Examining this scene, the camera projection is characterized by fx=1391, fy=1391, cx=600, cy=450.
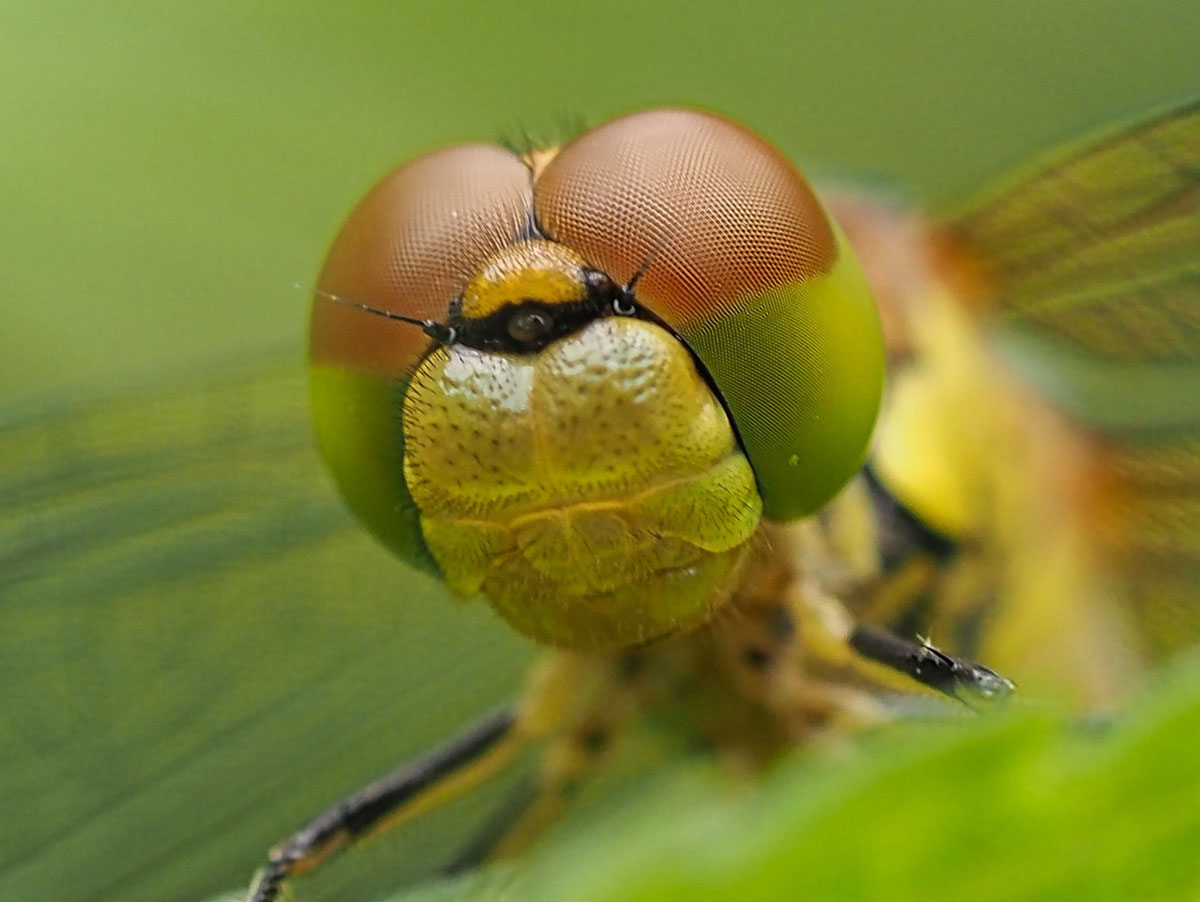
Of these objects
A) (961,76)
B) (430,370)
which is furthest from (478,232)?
(961,76)

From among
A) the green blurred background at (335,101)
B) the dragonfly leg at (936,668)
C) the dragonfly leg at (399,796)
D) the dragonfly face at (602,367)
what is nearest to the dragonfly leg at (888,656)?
the dragonfly leg at (936,668)

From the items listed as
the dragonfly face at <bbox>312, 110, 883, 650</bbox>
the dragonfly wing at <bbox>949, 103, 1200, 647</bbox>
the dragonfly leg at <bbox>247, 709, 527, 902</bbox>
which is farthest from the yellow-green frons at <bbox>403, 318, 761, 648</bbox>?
the dragonfly wing at <bbox>949, 103, 1200, 647</bbox>

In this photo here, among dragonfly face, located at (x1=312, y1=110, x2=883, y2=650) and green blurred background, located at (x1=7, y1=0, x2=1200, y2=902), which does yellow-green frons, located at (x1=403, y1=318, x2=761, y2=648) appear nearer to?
dragonfly face, located at (x1=312, y1=110, x2=883, y2=650)

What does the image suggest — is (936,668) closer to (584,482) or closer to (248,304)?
(584,482)

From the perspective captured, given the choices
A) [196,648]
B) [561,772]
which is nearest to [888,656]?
[561,772]

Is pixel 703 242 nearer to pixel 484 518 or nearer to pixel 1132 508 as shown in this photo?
pixel 484 518
